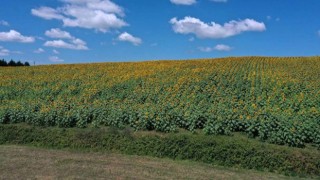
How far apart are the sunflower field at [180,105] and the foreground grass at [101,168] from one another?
7.09 ft

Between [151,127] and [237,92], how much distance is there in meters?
7.94

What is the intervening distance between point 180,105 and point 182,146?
3.85 metres

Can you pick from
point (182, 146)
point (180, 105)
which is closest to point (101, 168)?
point (182, 146)

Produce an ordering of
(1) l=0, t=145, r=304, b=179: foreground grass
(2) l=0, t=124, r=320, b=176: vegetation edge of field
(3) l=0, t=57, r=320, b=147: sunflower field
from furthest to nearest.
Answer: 1. (3) l=0, t=57, r=320, b=147: sunflower field
2. (2) l=0, t=124, r=320, b=176: vegetation edge of field
3. (1) l=0, t=145, r=304, b=179: foreground grass

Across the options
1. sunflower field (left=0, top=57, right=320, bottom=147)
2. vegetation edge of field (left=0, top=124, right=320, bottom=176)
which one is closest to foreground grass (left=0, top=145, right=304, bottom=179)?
vegetation edge of field (left=0, top=124, right=320, bottom=176)

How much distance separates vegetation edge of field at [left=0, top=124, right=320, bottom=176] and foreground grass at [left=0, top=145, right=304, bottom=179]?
42cm

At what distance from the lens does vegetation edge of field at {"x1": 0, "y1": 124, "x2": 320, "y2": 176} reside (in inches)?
401

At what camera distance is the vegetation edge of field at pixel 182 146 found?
1018 centimetres

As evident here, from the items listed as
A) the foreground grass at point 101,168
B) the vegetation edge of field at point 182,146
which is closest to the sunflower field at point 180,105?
the vegetation edge of field at point 182,146

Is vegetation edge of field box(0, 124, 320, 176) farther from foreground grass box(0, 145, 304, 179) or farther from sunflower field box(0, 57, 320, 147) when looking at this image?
sunflower field box(0, 57, 320, 147)

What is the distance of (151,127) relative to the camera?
1323cm

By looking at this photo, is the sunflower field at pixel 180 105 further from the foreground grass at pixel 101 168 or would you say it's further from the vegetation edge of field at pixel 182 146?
the foreground grass at pixel 101 168

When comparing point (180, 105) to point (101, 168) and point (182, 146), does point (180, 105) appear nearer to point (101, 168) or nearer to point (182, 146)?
point (182, 146)

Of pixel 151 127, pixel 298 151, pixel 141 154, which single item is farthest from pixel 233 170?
pixel 151 127
